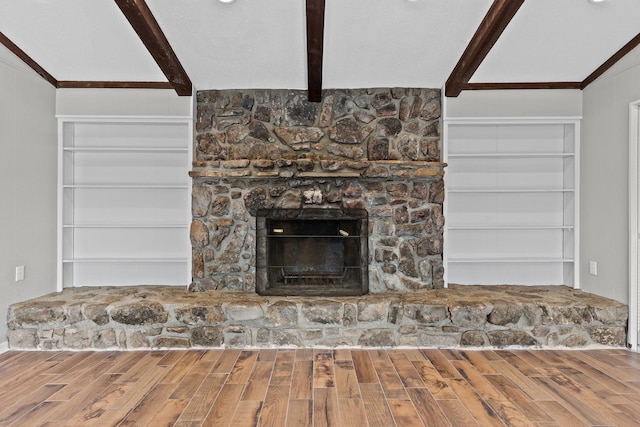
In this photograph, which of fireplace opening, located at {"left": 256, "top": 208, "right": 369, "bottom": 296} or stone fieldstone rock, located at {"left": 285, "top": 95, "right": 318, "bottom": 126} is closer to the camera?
fireplace opening, located at {"left": 256, "top": 208, "right": 369, "bottom": 296}

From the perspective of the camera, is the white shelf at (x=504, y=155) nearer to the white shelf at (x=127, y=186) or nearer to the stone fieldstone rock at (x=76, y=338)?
the white shelf at (x=127, y=186)

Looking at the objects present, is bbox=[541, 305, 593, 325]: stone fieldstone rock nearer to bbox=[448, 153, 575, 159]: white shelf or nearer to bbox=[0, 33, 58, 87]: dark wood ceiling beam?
bbox=[448, 153, 575, 159]: white shelf

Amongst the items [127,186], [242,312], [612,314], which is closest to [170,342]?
[242,312]

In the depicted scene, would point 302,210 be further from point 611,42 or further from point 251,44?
point 611,42

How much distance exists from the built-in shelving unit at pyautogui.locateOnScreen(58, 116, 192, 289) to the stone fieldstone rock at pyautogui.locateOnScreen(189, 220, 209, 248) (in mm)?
345

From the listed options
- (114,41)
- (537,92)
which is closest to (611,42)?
(537,92)

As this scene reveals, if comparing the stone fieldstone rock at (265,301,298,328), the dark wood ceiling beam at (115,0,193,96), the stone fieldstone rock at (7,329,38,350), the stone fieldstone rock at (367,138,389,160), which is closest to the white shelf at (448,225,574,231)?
the stone fieldstone rock at (367,138,389,160)

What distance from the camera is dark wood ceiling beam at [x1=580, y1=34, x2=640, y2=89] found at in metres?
3.25

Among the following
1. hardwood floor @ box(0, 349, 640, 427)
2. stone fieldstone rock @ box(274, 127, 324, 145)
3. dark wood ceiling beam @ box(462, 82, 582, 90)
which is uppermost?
dark wood ceiling beam @ box(462, 82, 582, 90)

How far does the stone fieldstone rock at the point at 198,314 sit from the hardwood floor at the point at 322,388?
26cm

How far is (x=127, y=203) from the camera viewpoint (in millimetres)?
4219

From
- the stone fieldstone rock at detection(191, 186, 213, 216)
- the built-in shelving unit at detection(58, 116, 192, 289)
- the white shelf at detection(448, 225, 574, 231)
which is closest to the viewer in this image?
the stone fieldstone rock at detection(191, 186, 213, 216)

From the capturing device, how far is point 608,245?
3590mm

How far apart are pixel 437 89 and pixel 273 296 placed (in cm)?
258
